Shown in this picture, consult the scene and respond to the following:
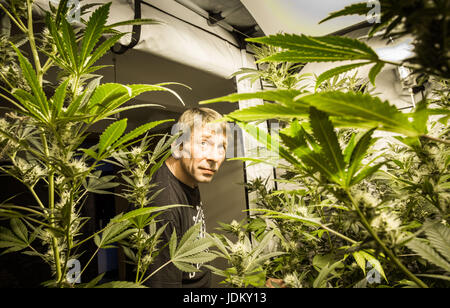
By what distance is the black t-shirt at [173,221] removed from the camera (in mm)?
866

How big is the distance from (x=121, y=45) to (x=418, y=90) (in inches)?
78.5

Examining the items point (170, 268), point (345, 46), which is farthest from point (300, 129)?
point (170, 268)

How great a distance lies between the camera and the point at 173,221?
99 centimetres

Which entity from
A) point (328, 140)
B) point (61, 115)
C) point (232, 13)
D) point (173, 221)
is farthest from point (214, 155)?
point (232, 13)

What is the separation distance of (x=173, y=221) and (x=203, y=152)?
37cm

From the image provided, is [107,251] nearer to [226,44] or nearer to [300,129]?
[226,44]

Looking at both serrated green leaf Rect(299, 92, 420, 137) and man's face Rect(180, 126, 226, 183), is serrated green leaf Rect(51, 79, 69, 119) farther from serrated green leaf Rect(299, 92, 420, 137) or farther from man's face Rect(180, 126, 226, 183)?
man's face Rect(180, 126, 226, 183)

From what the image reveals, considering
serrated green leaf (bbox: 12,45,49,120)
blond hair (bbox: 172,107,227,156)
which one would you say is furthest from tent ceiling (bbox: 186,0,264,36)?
serrated green leaf (bbox: 12,45,49,120)

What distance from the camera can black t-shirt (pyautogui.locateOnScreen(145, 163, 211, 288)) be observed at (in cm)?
87

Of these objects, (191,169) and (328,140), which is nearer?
(328,140)

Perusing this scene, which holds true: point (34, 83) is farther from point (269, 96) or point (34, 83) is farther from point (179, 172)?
point (179, 172)

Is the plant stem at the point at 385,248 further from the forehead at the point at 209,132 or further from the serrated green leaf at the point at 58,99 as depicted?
the forehead at the point at 209,132

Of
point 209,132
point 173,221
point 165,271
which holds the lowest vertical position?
point 165,271

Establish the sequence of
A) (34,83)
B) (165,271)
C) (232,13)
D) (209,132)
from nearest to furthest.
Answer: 1. (34,83)
2. (165,271)
3. (209,132)
4. (232,13)
